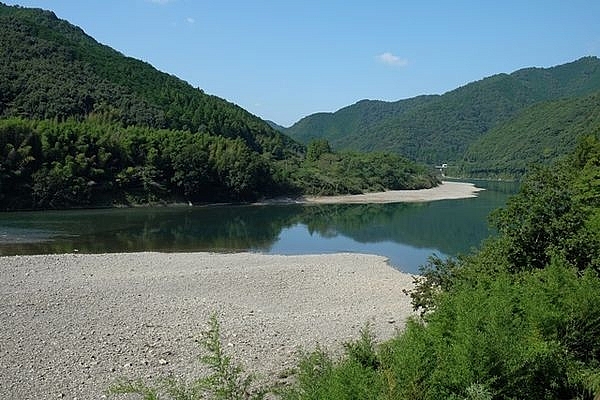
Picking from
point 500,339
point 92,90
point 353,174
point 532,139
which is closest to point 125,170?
point 92,90

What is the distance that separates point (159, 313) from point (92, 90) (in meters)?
81.9

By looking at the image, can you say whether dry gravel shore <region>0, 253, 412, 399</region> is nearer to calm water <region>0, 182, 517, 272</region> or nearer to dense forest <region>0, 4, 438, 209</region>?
calm water <region>0, 182, 517, 272</region>

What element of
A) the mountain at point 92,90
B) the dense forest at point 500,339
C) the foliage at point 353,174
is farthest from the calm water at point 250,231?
the mountain at point 92,90

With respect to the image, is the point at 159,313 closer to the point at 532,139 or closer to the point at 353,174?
the point at 353,174

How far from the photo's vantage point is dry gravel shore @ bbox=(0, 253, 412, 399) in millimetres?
13039

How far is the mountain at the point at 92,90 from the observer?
79.6m

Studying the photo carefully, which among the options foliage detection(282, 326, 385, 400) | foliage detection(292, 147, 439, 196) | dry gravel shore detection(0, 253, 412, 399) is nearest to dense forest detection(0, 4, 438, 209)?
foliage detection(292, 147, 439, 196)

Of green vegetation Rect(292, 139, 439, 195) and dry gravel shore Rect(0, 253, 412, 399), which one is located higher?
green vegetation Rect(292, 139, 439, 195)

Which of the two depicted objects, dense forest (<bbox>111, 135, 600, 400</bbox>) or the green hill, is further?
the green hill

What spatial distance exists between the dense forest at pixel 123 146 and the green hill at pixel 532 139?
140ft

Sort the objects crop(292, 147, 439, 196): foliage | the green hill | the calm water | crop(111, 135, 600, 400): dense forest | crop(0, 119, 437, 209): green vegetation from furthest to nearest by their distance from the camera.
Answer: the green hill → crop(292, 147, 439, 196): foliage → crop(0, 119, 437, 209): green vegetation → the calm water → crop(111, 135, 600, 400): dense forest

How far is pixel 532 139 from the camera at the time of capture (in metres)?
160

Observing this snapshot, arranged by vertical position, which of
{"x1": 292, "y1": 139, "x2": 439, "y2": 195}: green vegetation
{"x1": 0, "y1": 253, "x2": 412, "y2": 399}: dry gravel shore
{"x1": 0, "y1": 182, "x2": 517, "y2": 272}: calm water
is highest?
{"x1": 292, "y1": 139, "x2": 439, "y2": 195}: green vegetation

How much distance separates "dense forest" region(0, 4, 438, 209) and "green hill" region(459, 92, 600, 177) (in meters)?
42.6
